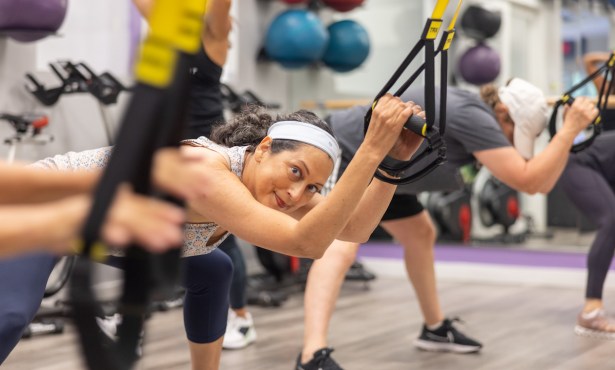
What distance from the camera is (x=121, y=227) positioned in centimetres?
96

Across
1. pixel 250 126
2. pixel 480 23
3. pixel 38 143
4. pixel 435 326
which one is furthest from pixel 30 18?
pixel 480 23

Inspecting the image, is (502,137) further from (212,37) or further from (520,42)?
(520,42)

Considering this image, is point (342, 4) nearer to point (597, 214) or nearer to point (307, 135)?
point (597, 214)

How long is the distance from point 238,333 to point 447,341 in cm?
93

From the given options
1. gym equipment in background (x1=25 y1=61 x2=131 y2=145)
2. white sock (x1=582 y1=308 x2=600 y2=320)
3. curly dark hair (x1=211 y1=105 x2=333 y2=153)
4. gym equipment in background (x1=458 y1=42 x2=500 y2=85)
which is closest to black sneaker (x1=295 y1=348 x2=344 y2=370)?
curly dark hair (x1=211 y1=105 x2=333 y2=153)

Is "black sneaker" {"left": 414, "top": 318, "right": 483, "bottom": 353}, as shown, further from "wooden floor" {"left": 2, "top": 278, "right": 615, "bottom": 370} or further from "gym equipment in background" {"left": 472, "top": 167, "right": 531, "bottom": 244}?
"gym equipment in background" {"left": 472, "top": 167, "right": 531, "bottom": 244}

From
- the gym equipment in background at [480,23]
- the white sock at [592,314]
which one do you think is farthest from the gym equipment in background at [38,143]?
the gym equipment in background at [480,23]

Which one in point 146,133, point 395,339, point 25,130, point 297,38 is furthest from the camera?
point 297,38

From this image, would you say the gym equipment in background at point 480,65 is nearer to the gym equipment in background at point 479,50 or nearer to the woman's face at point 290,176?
the gym equipment in background at point 479,50

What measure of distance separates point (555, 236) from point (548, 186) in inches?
124

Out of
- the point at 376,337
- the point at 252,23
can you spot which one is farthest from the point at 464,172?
the point at 376,337

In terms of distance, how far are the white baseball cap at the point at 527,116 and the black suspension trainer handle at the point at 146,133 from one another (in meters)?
2.38

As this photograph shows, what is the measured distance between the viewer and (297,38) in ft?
19.1

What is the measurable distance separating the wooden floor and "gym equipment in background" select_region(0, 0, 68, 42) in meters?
1.47
